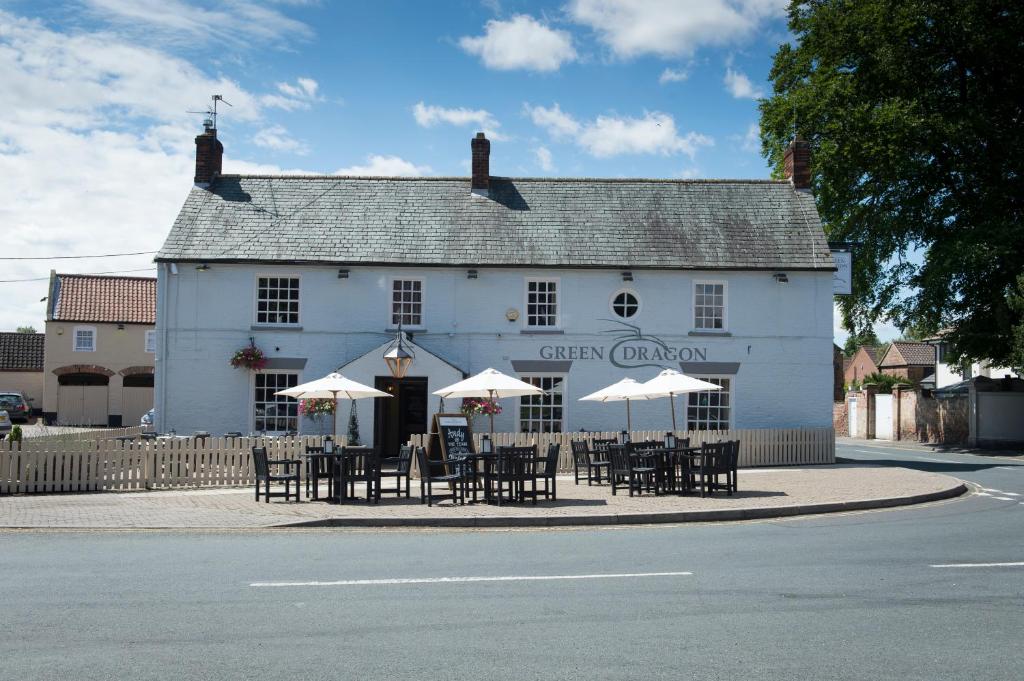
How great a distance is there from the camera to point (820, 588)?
27.6 ft

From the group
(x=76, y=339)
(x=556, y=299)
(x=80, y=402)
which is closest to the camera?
(x=556, y=299)

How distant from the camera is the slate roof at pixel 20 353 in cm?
5912

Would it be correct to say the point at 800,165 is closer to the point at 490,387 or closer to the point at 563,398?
the point at 563,398

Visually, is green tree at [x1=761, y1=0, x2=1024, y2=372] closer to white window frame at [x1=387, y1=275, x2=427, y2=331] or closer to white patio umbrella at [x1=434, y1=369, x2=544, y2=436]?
white window frame at [x1=387, y1=275, x2=427, y2=331]

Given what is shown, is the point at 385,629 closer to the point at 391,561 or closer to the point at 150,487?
the point at 391,561

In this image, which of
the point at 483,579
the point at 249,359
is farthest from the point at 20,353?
the point at 483,579

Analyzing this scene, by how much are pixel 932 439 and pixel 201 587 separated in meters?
36.2

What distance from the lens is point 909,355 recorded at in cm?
7544

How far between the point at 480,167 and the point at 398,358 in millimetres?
7576

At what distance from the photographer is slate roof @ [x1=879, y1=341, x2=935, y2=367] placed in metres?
74.4

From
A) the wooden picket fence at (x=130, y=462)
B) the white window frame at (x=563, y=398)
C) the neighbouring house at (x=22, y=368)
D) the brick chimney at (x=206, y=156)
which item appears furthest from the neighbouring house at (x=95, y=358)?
the wooden picket fence at (x=130, y=462)

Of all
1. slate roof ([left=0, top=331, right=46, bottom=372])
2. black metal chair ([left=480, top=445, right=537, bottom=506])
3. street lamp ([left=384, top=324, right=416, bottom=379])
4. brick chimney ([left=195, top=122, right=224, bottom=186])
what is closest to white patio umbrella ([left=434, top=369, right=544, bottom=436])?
black metal chair ([left=480, top=445, right=537, bottom=506])

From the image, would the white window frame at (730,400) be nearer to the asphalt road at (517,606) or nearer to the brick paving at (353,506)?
the brick paving at (353,506)

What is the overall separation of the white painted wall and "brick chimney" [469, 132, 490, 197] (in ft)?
12.1
